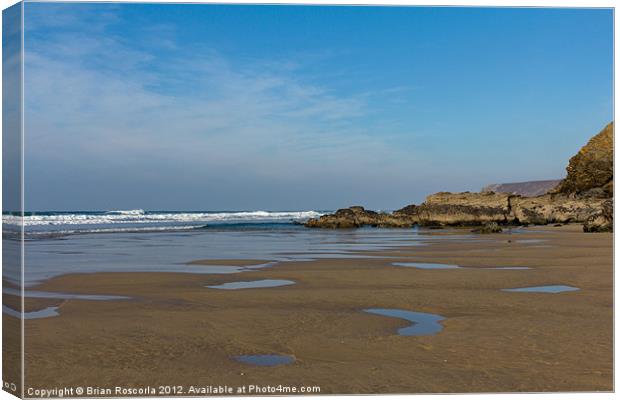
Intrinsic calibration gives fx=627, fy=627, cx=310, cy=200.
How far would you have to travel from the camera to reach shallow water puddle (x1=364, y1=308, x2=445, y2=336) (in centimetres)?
632

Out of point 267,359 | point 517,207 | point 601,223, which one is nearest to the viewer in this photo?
point 267,359

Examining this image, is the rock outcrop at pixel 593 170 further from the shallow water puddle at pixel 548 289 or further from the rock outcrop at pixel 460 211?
the shallow water puddle at pixel 548 289

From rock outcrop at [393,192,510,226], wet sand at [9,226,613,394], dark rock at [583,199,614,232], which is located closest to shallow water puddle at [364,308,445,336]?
wet sand at [9,226,613,394]

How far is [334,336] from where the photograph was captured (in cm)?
612

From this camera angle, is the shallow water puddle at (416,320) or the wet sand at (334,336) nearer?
the wet sand at (334,336)

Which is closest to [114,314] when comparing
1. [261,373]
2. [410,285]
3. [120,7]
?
[261,373]

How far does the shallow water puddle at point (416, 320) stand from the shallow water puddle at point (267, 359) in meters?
1.43

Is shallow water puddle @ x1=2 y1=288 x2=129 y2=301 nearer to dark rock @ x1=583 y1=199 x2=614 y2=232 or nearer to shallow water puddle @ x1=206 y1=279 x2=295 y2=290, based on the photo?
shallow water puddle @ x1=206 y1=279 x2=295 y2=290

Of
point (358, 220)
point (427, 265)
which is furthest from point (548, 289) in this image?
point (358, 220)

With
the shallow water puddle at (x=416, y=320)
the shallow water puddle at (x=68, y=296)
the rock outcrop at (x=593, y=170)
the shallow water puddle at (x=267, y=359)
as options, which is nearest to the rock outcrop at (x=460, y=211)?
the rock outcrop at (x=593, y=170)

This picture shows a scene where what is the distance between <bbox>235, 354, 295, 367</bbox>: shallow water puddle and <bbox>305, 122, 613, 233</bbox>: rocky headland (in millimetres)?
32105

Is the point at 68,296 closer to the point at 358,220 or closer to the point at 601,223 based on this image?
the point at 601,223

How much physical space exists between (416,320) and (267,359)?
2223 mm

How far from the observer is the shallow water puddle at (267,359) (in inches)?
207
